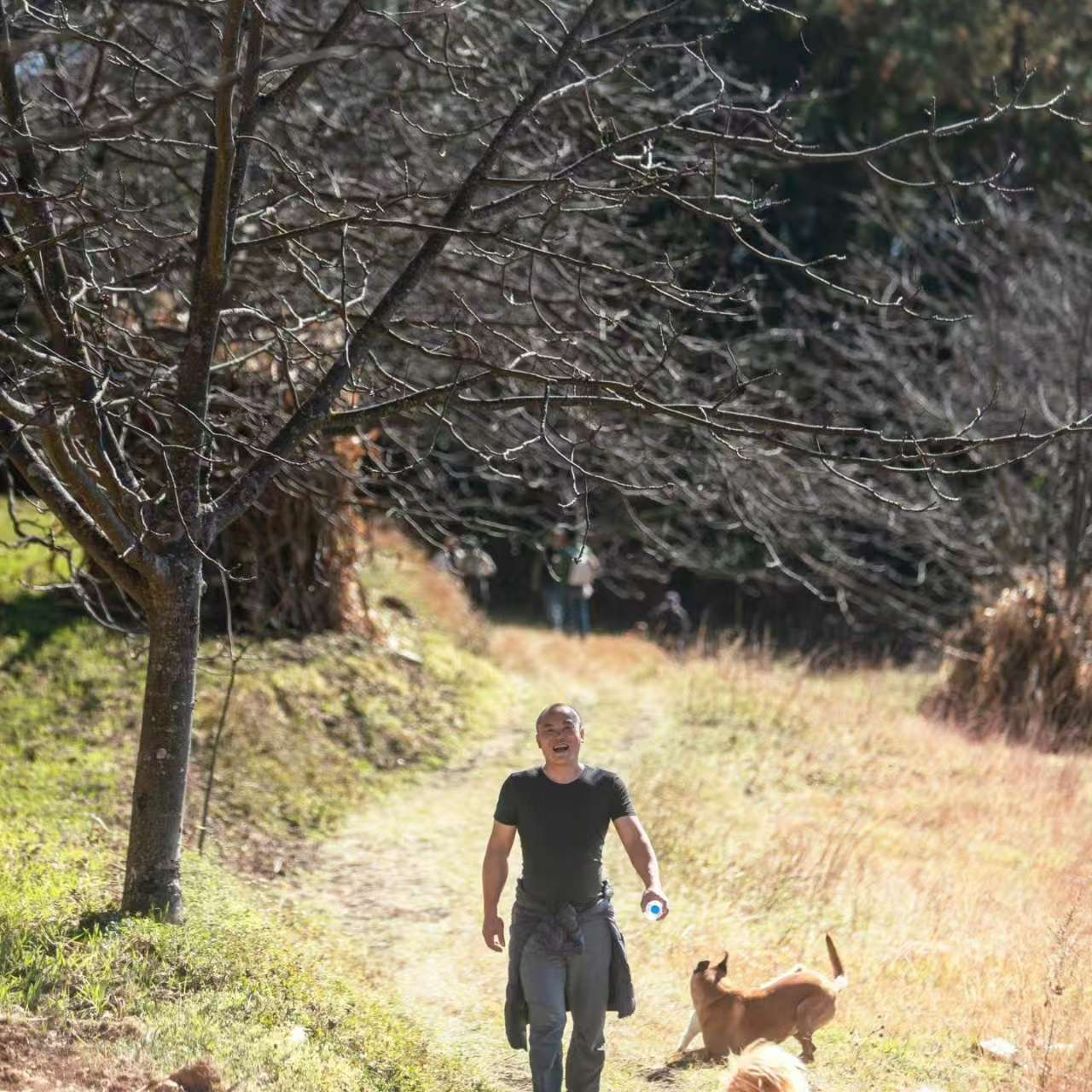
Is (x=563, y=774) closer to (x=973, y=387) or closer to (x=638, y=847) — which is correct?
(x=638, y=847)

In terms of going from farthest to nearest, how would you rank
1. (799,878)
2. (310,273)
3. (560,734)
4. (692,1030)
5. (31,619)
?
(31,619) < (799,878) < (310,273) < (692,1030) < (560,734)

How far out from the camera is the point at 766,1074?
4.34 m

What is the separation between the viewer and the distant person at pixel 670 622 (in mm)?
18094

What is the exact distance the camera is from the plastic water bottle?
4570 mm

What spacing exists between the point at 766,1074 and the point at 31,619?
7703 millimetres

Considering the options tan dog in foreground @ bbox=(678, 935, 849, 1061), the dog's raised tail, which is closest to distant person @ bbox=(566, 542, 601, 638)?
the dog's raised tail

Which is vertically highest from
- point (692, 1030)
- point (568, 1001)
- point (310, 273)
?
point (310, 273)

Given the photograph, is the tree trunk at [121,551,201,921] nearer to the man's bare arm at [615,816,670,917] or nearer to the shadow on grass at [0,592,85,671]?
the man's bare arm at [615,816,670,917]

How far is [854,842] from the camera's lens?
8.80 metres

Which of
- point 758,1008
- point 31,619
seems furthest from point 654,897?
point 31,619

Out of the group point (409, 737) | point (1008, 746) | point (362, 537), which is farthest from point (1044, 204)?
point (409, 737)

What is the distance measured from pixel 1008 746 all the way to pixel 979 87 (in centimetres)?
1096

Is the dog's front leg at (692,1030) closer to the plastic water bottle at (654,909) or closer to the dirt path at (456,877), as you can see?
the dirt path at (456,877)

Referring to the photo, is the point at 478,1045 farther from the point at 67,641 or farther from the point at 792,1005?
the point at 67,641
